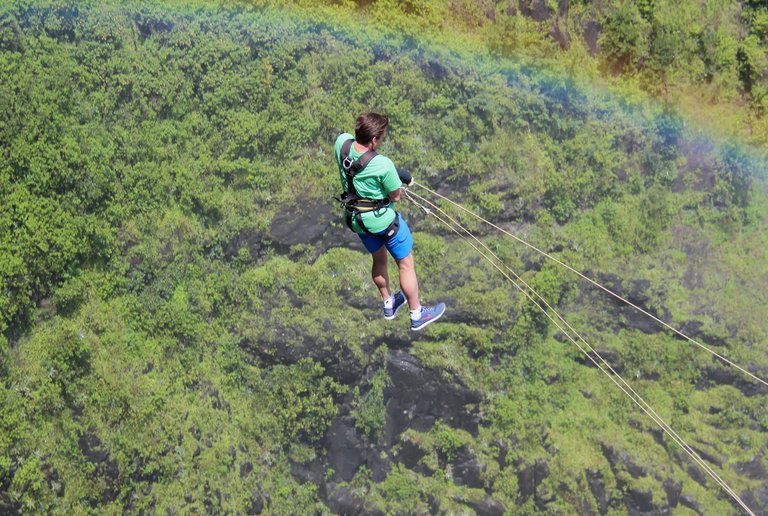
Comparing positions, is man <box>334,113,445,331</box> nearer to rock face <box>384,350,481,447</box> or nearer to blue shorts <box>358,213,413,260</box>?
blue shorts <box>358,213,413,260</box>

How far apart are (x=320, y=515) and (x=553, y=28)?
11.7 m

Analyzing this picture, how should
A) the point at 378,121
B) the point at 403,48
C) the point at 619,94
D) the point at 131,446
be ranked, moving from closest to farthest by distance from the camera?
the point at 378,121, the point at 131,446, the point at 403,48, the point at 619,94

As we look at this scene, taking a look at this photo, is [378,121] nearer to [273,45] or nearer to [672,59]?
[273,45]

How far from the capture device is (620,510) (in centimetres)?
1847

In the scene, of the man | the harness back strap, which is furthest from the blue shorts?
the harness back strap

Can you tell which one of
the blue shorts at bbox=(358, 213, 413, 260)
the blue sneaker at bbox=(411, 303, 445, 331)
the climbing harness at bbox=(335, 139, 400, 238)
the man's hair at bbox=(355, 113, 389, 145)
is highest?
the man's hair at bbox=(355, 113, 389, 145)

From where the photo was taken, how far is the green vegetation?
51.9ft

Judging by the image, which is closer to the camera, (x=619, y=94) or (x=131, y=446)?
(x=131, y=446)

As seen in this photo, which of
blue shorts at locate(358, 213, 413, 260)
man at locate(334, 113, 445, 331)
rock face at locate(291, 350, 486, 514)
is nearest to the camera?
man at locate(334, 113, 445, 331)

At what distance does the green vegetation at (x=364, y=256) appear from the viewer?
51.9 feet

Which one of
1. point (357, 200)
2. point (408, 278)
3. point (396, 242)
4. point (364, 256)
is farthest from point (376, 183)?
point (364, 256)

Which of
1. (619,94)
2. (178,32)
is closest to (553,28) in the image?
(619,94)

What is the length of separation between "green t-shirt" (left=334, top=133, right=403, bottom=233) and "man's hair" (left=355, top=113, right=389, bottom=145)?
0.61 ft

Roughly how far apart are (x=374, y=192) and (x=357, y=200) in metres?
0.19
